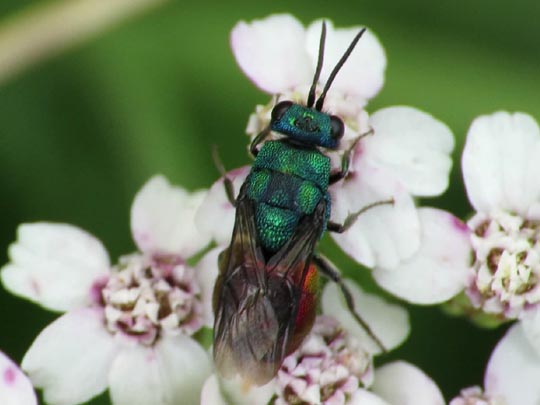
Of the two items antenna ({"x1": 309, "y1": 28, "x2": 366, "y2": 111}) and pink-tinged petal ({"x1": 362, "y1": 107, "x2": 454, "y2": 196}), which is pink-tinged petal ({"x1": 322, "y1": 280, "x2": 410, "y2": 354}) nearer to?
pink-tinged petal ({"x1": 362, "y1": 107, "x2": 454, "y2": 196})

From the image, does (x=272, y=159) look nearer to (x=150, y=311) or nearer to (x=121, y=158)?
(x=150, y=311)

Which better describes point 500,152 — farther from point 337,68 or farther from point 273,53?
point 273,53

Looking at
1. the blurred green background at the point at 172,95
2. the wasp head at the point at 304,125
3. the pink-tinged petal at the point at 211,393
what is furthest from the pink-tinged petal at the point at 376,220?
the blurred green background at the point at 172,95

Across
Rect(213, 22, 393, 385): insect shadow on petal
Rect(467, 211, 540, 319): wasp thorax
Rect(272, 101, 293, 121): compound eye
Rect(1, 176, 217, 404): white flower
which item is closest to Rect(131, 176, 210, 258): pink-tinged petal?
Rect(1, 176, 217, 404): white flower

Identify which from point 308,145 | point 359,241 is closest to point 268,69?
point 308,145

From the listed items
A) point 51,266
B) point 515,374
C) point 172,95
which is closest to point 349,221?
point 515,374
